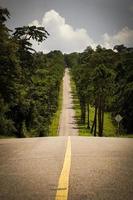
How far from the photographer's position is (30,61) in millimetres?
49656

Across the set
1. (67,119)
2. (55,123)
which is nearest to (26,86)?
(55,123)

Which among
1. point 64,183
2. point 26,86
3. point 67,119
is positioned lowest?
point 64,183

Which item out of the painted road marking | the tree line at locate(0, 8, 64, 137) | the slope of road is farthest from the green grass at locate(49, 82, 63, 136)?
the painted road marking

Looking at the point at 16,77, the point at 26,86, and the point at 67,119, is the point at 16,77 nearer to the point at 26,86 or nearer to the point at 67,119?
the point at 26,86

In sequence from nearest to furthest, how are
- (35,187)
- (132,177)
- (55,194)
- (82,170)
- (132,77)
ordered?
(55,194)
(35,187)
(132,177)
(82,170)
(132,77)

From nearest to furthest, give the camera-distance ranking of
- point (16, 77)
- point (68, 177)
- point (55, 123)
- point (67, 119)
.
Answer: point (68, 177) → point (16, 77) → point (55, 123) → point (67, 119)

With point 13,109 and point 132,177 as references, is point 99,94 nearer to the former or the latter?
point 13,109

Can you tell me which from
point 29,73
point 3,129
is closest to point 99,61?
point 29,73

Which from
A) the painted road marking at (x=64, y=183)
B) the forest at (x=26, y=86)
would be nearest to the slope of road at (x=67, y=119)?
the forest at (x=26, y=86)

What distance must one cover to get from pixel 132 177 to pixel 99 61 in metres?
75.1

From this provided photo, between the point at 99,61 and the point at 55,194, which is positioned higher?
the point at 99,61

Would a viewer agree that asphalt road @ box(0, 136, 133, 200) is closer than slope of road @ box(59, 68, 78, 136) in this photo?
Yes

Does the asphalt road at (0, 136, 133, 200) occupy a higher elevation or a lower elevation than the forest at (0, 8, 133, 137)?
lower

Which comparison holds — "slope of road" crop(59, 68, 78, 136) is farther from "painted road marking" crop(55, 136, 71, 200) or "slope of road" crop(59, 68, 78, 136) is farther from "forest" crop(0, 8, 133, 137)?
"painted road marking" crop(55, 136, 71, 200)
